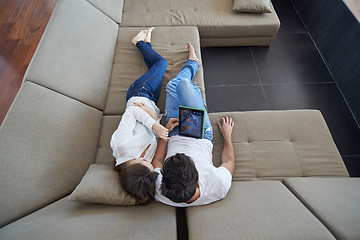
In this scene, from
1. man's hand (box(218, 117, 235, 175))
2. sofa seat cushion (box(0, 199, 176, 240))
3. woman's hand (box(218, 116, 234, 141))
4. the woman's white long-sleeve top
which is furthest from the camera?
woman's hand (box(218, 116, 234, 141))

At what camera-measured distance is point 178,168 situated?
865 millimetres

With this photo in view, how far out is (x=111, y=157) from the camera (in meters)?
1.25

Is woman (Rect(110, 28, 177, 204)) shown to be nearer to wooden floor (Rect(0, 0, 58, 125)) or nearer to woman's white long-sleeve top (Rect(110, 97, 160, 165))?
woman's white long-sleeve top (Rect(110, 97, 160, 165))

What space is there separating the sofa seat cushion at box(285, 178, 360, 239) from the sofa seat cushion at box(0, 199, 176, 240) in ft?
2.44

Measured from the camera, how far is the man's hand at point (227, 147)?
3.79 feet

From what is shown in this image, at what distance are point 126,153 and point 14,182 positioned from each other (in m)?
0.54

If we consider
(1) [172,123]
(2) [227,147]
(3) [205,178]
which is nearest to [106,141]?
(1) [172,123]

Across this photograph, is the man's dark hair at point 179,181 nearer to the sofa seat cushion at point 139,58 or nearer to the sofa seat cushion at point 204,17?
the sofa seat cushion at point 139,58

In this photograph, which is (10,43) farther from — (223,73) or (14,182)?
(223,73)

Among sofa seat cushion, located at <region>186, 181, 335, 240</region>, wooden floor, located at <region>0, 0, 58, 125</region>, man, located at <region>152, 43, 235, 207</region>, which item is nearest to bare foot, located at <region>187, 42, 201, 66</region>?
man, located at <region>152, 43, 235, 207</region>

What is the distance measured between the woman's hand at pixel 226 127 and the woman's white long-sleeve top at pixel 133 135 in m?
0.50

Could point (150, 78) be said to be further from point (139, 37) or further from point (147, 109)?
point (139, 37)

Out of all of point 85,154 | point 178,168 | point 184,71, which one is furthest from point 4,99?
point 178,168

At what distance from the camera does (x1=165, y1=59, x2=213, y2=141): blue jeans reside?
1249mm
